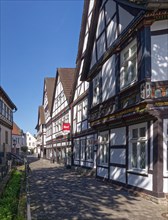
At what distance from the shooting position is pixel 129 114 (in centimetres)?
1211

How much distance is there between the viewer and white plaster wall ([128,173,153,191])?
36.7 feet

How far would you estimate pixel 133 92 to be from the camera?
12086mm

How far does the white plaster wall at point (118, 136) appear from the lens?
1427cm

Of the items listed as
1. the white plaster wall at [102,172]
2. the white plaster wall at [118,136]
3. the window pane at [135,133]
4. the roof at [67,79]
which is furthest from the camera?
the roof at [67,79]

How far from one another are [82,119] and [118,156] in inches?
425

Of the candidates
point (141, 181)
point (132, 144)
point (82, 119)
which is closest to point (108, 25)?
point (132, 144)

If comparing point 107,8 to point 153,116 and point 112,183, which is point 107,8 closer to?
point 153,116

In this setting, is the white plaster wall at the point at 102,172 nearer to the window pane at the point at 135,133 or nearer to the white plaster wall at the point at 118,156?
the white plaster wall at the point at 118,156

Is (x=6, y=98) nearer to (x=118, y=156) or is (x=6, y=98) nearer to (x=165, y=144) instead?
(x=118, y=156)

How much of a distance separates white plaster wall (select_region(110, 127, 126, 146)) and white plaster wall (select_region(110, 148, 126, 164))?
1.16 feet

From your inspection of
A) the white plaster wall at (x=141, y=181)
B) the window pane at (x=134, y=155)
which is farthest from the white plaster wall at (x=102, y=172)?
the window pane at (x=134, y=155)

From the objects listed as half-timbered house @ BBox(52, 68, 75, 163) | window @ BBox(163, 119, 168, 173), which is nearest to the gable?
window @ BBox(163, 119, 168, 173)

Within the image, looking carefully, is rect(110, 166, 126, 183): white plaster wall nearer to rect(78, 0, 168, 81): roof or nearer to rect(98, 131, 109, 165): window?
rect(98, 131, 109, 165): window

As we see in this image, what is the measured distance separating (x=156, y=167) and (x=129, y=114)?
242 centimetres
